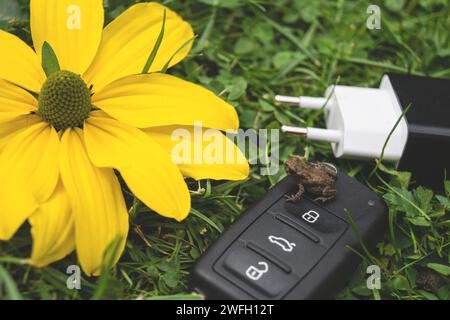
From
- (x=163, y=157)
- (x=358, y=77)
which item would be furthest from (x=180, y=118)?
(x=358, y=77)

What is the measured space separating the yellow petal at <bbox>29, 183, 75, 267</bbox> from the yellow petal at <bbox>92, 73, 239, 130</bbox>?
0.19 m

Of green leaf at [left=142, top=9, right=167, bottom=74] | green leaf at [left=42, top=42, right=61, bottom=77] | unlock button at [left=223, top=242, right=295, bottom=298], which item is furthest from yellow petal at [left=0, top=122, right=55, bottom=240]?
unlock button at [left=223, top=242, right=295, bottom=298]

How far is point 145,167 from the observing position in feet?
3.51

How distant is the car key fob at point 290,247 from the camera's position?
1.04 m

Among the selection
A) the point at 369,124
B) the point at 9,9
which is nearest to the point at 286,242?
the point at 369,124

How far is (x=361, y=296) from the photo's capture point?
3.80ft

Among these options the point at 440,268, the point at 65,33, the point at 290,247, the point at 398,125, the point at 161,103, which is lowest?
the point at 440,268

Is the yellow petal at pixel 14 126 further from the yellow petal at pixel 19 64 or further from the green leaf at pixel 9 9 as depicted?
the green leaf at pixel 9 9

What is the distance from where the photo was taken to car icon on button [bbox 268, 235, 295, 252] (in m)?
1.09

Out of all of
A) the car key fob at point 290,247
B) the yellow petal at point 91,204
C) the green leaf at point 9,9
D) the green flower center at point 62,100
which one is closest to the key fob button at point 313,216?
the car key fob at point 290,247

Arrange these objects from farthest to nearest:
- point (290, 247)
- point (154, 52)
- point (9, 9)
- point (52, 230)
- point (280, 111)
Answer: point (280, 111), point (9, 9), point (154, 52), point (290, 247), point (52, 230)

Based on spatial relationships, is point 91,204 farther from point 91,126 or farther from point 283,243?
point 283,243

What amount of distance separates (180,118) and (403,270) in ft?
1.64

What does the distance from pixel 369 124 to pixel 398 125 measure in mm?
55
